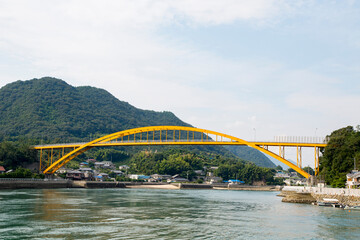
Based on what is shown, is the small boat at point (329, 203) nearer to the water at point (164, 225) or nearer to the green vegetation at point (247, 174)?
the water at point (164, 225)

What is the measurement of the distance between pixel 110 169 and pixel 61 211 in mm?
102320

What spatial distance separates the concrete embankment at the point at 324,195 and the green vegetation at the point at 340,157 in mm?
4229

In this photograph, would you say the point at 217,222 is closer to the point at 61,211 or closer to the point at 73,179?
the point at 61,211

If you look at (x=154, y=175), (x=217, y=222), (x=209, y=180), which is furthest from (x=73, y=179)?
(x=217, y=222)

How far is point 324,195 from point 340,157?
955cm

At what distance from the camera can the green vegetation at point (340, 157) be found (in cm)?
5372

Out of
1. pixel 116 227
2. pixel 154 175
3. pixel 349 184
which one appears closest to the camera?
pixel 116 227

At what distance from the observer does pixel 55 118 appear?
178125 millimetres

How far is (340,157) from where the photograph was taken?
2172 inches

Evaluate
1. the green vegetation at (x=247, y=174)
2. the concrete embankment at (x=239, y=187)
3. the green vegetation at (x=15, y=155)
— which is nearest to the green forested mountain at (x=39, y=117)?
the green vegetation at (x=15, y=155)

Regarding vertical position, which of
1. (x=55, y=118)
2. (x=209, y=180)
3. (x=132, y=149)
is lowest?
(x=209, y=180)

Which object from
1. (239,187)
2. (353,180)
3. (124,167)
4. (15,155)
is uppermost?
(15,155)

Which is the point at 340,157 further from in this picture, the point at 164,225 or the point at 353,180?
the point at 164,225

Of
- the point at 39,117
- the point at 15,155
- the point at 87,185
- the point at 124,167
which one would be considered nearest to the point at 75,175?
the point at 87,185
